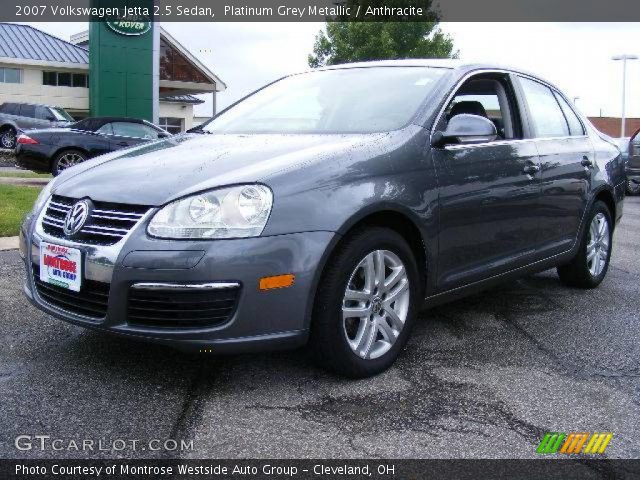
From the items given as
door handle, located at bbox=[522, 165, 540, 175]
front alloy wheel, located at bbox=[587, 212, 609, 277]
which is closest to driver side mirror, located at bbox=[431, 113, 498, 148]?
door handle, located at bbox=[522, 165, 540, 175]

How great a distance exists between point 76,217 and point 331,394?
4.42ft

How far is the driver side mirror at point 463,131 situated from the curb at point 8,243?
425 cm

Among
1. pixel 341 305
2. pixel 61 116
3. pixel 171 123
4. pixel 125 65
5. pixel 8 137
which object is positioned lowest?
pixel 341 305

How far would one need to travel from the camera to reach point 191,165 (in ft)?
11.1

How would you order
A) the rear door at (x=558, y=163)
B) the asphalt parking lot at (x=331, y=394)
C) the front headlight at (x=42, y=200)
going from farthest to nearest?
1. the rear door at (x=558, y=163)
2. the front headlight at (x=42, y=200)
3. the asphalt parking lot at (x=331, y=394)

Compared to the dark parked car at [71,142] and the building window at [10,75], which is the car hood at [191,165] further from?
the building window at [10,75]

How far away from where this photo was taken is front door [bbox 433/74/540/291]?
12.6ft

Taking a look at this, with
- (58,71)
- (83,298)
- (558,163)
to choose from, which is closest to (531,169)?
(558,163)

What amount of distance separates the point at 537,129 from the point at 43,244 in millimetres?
3068

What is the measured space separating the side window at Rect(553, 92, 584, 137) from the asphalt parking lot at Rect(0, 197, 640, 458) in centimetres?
150

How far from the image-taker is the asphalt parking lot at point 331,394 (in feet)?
9.15

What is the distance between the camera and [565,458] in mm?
2721

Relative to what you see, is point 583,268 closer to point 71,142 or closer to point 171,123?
point 71,142

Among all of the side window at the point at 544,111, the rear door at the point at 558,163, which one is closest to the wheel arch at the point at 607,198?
the rear door at the point at 558,163
